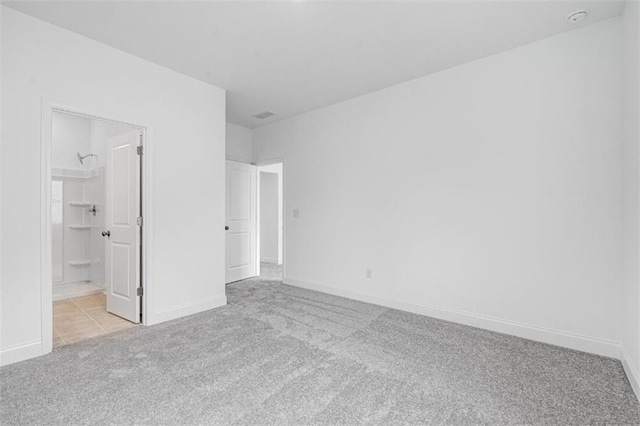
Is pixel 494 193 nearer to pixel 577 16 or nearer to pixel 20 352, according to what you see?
pixel 577 16

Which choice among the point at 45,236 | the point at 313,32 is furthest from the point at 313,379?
the point at 313,32

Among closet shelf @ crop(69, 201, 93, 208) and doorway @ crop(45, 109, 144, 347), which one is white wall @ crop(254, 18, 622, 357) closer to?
doorway @ crop(45, 109, 144, 347)

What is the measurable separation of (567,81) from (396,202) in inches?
76.4

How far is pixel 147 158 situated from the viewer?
3.20 m

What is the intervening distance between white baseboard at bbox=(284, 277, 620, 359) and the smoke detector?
2.62 m

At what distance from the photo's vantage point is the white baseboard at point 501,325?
8.23 feet

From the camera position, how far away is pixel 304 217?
4.83 metres

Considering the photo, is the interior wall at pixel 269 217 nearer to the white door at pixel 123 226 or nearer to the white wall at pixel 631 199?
the white door at pixel 123 226

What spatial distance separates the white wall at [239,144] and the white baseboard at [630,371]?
5.32 metres

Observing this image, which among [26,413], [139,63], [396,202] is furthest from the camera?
[396,202]

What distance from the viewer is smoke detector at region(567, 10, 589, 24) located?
2.36 metres

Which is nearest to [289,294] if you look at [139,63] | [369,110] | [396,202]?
[396,202]

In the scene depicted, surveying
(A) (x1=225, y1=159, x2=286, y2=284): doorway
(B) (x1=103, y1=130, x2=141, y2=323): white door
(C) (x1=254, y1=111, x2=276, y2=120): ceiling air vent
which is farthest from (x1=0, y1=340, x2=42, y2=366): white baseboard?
(C) (x1=254, y1=111, x2=276, y2=120): ceiling air vent

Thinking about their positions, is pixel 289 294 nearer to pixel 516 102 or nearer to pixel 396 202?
pixel 396 202
